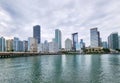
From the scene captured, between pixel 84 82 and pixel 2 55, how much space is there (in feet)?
525

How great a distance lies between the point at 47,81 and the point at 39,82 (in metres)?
2.05

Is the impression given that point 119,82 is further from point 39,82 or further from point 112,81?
point 39,82

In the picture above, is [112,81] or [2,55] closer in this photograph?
[112,81]

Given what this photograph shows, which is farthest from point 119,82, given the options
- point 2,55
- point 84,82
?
point 2,55

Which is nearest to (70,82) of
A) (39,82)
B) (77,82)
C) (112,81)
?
(77,82)

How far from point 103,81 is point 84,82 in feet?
17.3

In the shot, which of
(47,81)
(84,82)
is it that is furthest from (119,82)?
(47,81)

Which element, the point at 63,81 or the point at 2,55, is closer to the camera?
the point at 63,81

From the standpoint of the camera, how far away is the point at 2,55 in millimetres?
175625

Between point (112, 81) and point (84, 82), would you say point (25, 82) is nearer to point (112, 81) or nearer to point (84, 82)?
point (84, 82)

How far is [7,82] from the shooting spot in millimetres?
36250

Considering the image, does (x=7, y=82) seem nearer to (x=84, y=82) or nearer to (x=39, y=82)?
(x=39, y=82)

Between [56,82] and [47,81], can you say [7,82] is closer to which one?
[47,81]

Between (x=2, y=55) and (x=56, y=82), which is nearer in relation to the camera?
(x=56, y=82)
